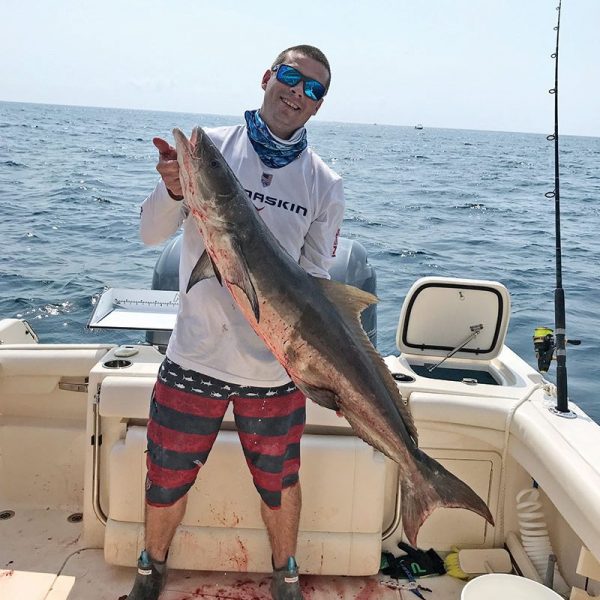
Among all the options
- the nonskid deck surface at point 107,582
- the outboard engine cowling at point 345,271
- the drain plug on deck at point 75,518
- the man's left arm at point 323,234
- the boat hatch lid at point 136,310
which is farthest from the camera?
the outboard engine cowling at point 345,271

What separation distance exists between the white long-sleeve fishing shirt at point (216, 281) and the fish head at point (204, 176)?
0.37 m

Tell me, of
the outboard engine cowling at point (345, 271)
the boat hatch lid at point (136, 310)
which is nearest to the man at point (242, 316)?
the boat hatch lid at point (136, 310)

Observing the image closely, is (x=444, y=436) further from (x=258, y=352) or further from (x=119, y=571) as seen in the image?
(x=119, y=571)

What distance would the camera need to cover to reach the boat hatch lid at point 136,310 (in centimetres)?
438

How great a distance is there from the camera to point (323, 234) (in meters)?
2.92

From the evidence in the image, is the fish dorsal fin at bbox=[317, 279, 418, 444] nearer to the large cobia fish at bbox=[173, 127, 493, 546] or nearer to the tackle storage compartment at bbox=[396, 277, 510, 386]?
the large cobia fish at bbox=[173, 127, 493, 546]

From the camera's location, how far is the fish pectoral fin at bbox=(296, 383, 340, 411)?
2.45 m

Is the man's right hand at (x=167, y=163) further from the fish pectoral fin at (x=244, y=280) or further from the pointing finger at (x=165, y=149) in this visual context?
the fish pectoral fin at (x=244, y=280)

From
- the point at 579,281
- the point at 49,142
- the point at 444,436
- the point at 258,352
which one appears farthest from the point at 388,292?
the point at 49,142

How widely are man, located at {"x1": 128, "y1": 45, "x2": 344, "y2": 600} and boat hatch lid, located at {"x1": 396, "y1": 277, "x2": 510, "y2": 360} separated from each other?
4.28 feet

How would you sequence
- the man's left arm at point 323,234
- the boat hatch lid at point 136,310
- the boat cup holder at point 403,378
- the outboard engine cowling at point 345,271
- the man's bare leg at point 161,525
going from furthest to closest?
the outboard engine cowling at point 345,271
the boat hatch lid at point 136,310
the boat cup holder at point 403,378
the man's bare leg at point 161,525
the man's left arm at point 323,234

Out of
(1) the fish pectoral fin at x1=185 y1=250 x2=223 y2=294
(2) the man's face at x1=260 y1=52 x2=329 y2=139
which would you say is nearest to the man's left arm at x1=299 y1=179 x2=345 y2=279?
(2) the man's face at x1=260 y1=52 x2=329 y2=139

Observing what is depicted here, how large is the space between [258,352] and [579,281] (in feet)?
39.3

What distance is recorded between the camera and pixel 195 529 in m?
3.35
